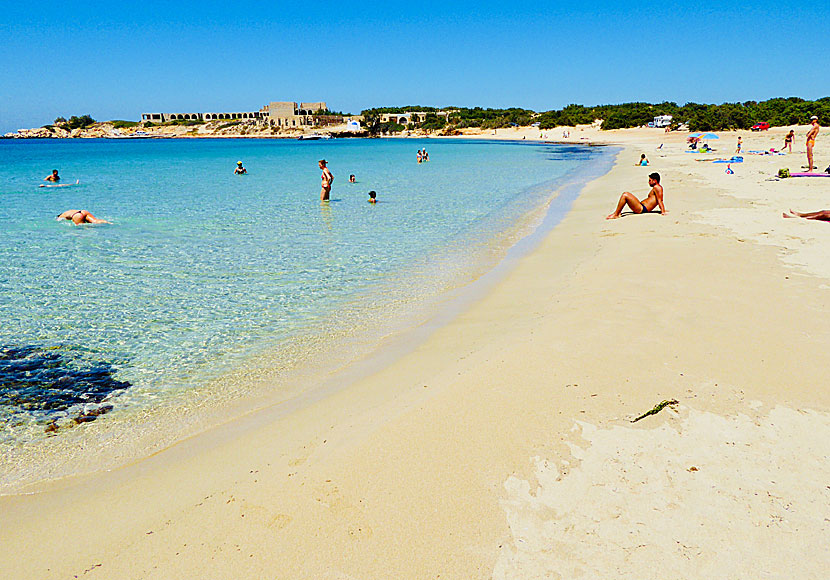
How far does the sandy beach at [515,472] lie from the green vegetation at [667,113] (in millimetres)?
83596

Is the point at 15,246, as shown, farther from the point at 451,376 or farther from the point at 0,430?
the point at 451,376

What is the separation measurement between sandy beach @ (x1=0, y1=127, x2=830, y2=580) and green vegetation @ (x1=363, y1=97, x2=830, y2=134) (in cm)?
8360

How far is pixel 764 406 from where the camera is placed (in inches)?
170

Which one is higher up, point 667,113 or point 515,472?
point 667,113

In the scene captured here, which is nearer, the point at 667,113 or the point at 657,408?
the point at 657,408

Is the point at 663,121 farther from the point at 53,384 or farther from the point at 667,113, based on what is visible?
the point at 53,384

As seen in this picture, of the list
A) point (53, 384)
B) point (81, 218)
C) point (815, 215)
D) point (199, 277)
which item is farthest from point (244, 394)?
point (81, 218)

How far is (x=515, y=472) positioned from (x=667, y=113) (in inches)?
5609

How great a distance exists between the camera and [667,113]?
12469 cm

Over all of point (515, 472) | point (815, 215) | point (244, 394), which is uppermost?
point (815, 215)

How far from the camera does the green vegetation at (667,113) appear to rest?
76500 mm

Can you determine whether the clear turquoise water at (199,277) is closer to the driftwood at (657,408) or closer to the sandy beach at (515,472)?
the sandy beach at (515,472)

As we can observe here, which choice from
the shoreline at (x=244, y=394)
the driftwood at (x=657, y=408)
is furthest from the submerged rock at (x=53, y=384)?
the driftwood at (x=657, y=408)

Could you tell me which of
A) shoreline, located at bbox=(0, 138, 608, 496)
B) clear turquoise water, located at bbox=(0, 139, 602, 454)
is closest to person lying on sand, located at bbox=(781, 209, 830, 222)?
clear turquoise water, located at bbox=(0, 139, 602, 454)
